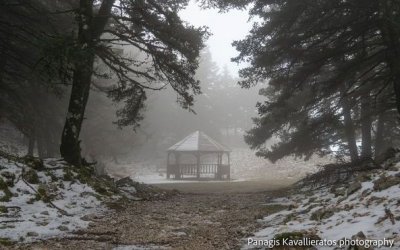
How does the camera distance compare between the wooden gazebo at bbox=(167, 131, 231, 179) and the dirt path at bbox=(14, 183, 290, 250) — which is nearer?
the dirt path at bbox=(14, 183, 290, 250)

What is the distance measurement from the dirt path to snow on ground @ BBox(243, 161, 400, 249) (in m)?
0.50

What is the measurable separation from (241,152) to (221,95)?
1492 centimetres

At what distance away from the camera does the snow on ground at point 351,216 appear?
14.7 ft

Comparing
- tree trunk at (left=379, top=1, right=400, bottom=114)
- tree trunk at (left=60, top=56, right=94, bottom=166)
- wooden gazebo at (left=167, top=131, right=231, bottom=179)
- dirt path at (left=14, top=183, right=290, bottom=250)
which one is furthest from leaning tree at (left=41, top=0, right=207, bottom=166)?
wooden gazebo at (left=167, top=131, right=231, bottom=179)

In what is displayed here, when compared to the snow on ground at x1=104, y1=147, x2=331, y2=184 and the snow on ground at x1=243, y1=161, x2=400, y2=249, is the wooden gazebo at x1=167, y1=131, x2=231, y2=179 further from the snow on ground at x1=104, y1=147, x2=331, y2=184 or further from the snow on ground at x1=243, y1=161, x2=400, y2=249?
the snow on ground at x1=243, y1=161, x2=400, y2=249

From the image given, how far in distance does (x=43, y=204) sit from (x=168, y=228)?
2555mm

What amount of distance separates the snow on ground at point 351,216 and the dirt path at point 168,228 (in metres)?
0.50

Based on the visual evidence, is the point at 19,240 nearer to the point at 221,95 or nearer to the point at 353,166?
the point at 353,166

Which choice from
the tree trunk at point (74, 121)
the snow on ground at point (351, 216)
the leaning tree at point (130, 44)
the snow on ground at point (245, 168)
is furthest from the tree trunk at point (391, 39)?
the snow on ground at point (245, 168)

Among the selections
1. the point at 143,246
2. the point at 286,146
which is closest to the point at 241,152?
the point at 286,146

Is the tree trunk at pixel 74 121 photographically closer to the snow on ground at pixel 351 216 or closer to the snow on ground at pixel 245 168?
the snow on ground at pixel 351 216

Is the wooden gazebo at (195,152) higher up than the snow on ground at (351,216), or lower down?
higher up

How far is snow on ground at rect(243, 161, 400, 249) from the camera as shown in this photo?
4.48 metres

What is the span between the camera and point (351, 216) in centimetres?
534
